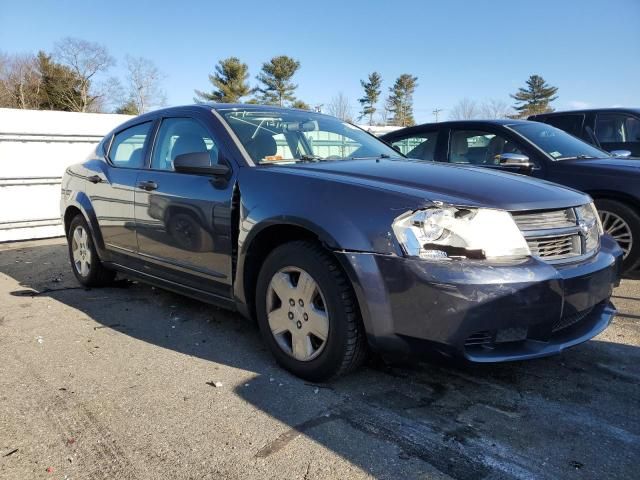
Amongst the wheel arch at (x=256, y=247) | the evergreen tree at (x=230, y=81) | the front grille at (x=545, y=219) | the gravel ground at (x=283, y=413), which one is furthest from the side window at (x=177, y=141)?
the evergreen tree at (x=230, y=81)

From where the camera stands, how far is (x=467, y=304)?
2.43 meters

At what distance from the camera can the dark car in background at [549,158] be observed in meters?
5.01

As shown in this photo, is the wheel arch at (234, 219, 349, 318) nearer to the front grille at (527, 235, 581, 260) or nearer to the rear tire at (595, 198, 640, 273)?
the front grille at (527, 235, 581, 260)

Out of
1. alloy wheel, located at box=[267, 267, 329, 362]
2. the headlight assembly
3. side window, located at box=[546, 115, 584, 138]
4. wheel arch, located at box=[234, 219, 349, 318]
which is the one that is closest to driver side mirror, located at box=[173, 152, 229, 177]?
wheel arch, located at box=[234, 219, 349, 318]

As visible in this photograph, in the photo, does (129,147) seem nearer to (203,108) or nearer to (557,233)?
(203,108)

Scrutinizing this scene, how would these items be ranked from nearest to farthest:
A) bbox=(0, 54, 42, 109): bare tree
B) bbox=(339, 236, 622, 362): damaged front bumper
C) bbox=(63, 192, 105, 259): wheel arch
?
bbox=(339, 236, 622, 362): damaged front bumper → bbox=(63, 192, 105, 259): wheel arch → bbox=(0, 54, 42, 109): bare tree

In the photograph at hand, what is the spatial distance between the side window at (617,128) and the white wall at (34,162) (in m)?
8.26

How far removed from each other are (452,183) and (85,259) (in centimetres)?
388

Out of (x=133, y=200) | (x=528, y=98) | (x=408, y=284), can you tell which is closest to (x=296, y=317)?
(x=408, y=284)

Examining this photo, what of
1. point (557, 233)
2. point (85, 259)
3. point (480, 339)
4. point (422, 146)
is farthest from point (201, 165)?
point (422, 146)

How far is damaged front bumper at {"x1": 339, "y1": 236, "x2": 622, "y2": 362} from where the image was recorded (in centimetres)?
243

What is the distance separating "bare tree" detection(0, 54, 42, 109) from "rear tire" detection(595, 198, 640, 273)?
164 feet

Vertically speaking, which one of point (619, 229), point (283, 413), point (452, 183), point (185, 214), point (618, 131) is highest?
point (618, 131)

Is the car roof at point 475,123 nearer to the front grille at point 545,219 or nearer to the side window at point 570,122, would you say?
the side window at point 570,122
